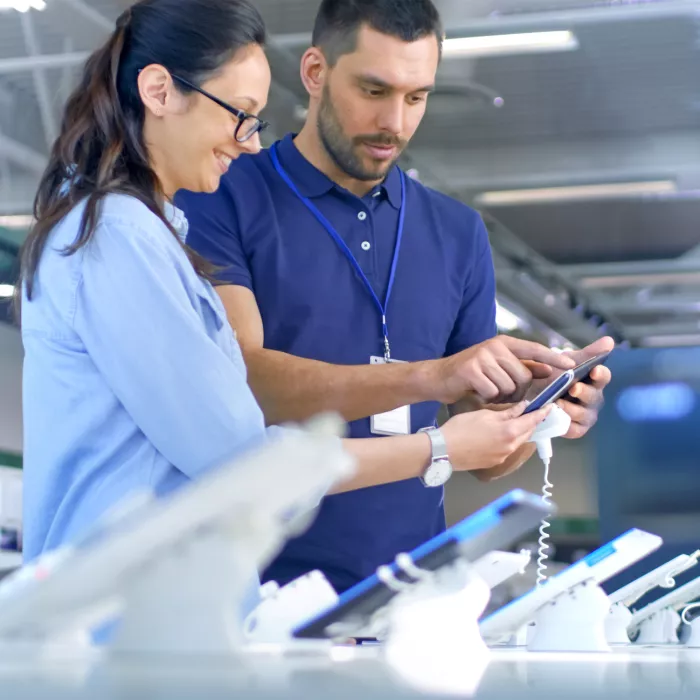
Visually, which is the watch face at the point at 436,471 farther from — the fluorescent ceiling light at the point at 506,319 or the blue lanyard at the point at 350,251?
the fluorescent ceiling light at the point at 506,319

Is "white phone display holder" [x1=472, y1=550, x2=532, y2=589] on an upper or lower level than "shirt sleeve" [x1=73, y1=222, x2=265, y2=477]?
lower

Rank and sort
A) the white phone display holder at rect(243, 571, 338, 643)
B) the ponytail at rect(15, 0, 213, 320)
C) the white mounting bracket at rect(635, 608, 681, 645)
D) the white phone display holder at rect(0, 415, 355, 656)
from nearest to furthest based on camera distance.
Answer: the white phone display holder at rect(0, 415, 355, 656) → the white phone display holder at rect(243, 571, 338, 643) → the ponytail at rect(15, 0, 213, 320) → the white mounting bracket at rect(635, 608, 681, 645)

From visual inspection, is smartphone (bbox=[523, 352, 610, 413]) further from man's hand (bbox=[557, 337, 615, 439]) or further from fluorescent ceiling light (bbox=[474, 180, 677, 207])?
fluorescent ceiling light (bbox=[474, 180, 677, 207])

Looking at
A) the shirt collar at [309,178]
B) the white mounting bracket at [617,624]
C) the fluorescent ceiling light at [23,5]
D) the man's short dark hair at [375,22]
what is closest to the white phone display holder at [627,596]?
the white mounting bracket at [617,624]

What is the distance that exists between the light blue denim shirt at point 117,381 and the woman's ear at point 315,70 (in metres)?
1.01

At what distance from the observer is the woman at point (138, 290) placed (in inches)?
44.9

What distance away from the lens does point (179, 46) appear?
145cm

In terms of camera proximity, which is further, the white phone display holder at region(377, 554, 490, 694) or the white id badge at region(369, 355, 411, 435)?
the white id badge at region(369, 355, 411, 435)

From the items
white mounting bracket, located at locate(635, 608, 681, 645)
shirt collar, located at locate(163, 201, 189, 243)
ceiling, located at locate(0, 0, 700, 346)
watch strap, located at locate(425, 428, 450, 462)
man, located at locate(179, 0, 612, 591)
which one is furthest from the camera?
ceiling, located at locate(0, 0, 700, 346)

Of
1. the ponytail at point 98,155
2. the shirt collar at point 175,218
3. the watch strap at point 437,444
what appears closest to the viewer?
the ponytail at point 98,155

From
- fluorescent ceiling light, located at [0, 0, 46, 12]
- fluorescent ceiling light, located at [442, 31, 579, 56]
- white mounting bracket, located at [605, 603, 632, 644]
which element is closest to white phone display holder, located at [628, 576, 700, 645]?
white mounting bracket, located at [605, 603, 632, 644]

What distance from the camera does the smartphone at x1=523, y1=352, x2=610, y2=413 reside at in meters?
1.63

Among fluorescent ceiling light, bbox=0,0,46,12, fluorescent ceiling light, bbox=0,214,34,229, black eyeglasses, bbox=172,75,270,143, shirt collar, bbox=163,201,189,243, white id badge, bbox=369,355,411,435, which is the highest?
black eyeglasses, bbox=172,75,270,143

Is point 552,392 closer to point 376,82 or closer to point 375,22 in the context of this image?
point 376,82
